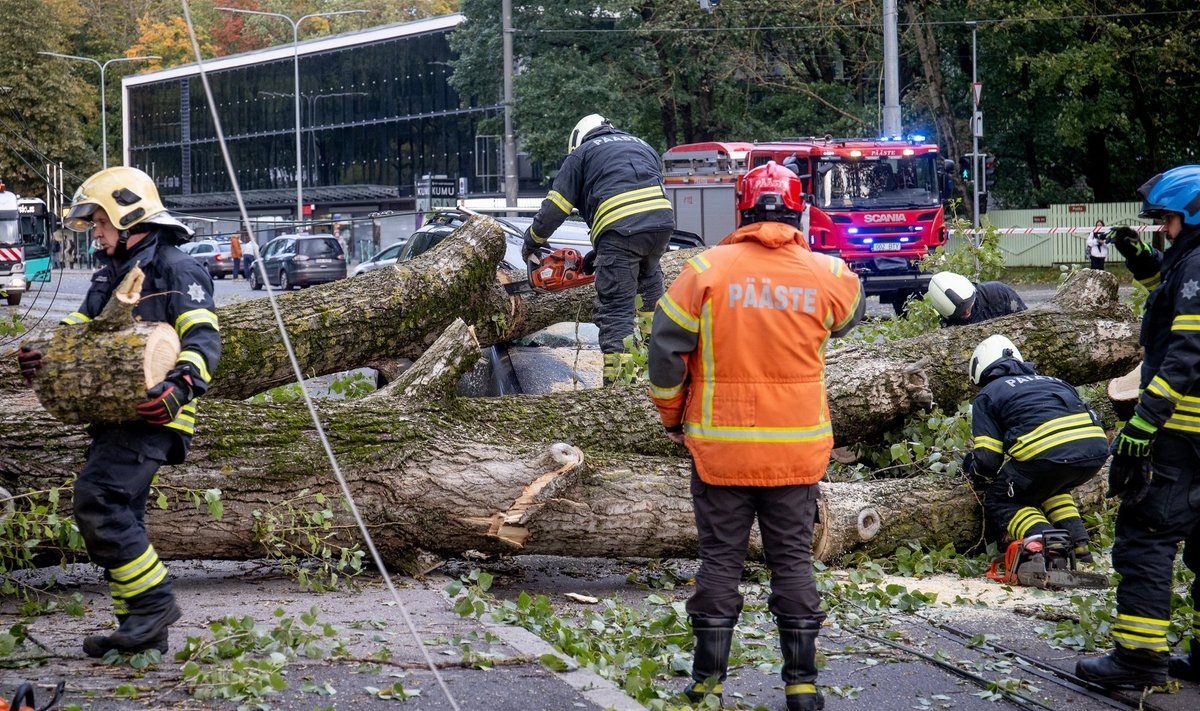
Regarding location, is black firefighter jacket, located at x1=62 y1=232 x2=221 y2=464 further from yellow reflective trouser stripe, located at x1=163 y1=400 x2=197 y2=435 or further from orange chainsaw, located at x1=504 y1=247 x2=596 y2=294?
orange chainsaw, located at x1=504 y1=247 x2=596 y2=294

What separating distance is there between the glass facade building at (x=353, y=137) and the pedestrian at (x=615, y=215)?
37150mm

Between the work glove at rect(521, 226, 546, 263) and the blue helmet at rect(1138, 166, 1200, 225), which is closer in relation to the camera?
the blue helmet at rect(1138, 166, 1200, 225)

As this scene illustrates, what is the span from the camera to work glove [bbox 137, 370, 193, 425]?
159 inches

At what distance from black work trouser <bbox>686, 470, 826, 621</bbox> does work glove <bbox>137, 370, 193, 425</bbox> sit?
5.81ft

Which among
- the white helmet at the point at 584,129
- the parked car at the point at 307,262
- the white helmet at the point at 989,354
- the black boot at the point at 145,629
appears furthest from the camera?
the parked car at the point at 307,262

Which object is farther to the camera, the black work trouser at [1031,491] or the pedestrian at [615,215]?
the pedestrian at [615,215]

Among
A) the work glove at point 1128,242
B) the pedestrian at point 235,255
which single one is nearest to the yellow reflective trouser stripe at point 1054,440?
the work glove at point 1128,242

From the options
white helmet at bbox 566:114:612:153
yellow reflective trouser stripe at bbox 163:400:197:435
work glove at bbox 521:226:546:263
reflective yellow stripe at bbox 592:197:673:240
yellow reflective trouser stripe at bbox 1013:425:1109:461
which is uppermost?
white helmet at bbox 566:114:612:153

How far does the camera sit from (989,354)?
6332 millimetres

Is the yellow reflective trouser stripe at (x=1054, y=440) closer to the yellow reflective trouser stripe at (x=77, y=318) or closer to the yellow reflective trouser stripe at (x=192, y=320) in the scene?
the yellow reflective trouser stripe at (x=192, y=320)

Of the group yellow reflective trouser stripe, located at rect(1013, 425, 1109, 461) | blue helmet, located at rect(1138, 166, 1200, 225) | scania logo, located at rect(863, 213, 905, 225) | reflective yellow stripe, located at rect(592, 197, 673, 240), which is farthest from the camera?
scania logo, located at rect(863, 213, 905, 225)

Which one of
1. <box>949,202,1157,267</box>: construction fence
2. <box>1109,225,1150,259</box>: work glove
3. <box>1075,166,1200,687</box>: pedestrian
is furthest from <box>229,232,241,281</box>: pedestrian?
<box>1075,166,1200,687</box>: pedestrian

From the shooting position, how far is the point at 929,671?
446cm

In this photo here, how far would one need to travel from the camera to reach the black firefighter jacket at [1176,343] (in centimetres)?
409
